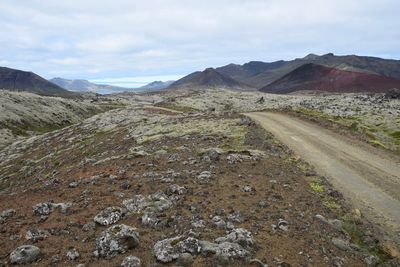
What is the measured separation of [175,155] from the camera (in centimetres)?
3119

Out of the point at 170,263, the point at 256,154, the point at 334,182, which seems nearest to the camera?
the point at 170,263

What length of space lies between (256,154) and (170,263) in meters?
17.4

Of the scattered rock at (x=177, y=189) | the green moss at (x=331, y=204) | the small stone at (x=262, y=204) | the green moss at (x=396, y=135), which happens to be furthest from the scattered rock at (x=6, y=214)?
the green moss at (x=396, y=135)

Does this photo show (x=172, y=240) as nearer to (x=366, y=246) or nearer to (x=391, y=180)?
(x=366, y=246)

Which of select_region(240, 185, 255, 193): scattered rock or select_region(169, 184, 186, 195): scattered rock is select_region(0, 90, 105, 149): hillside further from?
select_region(240, 185, 255, 193): scattered rock

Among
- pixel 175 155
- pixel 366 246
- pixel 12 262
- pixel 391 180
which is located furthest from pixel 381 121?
pixel 12 262

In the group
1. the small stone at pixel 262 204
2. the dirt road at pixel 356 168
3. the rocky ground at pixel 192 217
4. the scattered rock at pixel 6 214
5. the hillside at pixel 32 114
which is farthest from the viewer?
the hillside at pixel 32 114

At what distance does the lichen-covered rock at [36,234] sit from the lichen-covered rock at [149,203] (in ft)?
13.3

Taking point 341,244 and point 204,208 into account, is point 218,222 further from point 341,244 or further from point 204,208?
point 341,244

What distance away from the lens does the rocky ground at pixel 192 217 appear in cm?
1536

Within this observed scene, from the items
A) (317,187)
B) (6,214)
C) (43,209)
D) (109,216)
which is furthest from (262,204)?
(6,214)

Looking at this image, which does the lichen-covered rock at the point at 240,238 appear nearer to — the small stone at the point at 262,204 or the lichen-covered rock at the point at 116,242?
the lichen-covered rock at the point at 116,242

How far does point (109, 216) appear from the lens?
18.9m

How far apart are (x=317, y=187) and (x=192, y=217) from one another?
9197mm
